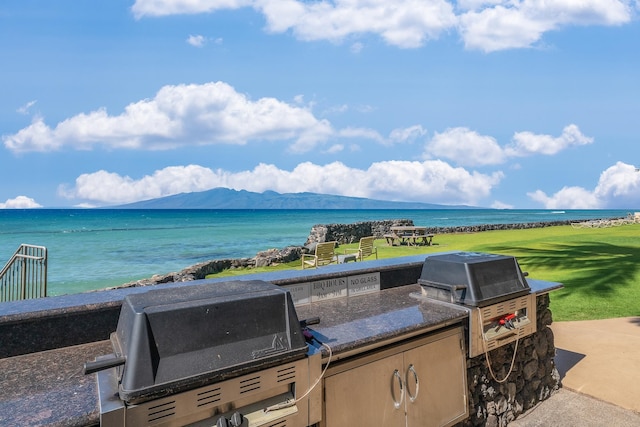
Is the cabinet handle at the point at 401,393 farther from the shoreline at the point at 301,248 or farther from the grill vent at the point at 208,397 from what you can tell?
the shoreline at the point at 301,248

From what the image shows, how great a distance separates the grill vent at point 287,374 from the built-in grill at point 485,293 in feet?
5.42

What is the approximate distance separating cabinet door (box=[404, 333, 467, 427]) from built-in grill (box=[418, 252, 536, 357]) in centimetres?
20

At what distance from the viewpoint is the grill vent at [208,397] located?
1.79 meters

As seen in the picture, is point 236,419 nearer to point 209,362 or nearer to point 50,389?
point 209,362

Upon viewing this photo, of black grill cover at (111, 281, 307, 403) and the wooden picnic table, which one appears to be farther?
the wooden picnic table

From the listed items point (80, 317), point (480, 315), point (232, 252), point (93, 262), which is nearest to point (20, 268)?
point (80, 317)

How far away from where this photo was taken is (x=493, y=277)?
335cm

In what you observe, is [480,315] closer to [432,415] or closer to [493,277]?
[493,277]

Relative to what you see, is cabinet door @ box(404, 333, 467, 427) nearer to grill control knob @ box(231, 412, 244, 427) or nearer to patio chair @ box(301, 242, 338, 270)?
grill control knob @ box(231, 412, 244, 427)

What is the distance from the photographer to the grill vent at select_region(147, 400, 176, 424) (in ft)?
5.51

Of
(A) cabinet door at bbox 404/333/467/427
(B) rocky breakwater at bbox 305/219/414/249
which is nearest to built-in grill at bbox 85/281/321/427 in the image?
(A) cabinet door at bbox 404/333/467/427

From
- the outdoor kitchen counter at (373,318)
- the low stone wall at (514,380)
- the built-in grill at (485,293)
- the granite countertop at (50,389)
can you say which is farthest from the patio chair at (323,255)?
the granite countertop at (50,389)

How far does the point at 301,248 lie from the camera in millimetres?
17531

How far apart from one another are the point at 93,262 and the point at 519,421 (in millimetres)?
22825
